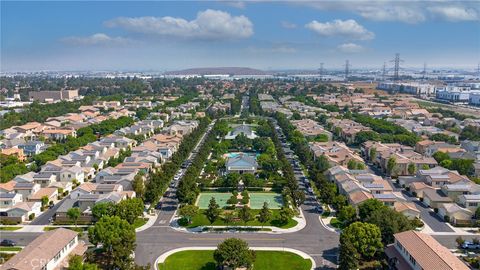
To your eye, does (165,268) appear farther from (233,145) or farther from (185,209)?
(233,145)

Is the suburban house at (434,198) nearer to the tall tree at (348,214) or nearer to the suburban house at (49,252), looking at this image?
the tall tree at (348,214)

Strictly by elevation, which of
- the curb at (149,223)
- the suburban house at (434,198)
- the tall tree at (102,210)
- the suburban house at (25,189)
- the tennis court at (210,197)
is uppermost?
the tall tree at (102,210)

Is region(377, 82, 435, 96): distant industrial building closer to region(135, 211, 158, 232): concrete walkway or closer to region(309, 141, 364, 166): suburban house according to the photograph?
region(309, 141, 364, 166): suburban house

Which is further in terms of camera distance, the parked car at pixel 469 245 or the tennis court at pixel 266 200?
the tennis court at pixel 266 200

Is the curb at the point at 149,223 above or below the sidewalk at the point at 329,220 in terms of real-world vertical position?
below

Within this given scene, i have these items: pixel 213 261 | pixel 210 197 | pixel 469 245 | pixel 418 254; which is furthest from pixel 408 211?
pixel 210 197

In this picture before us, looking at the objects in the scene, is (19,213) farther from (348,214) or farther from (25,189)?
(348,214)

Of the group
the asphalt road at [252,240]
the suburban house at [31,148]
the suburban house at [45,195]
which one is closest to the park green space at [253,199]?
the asphalt road at [252,240]

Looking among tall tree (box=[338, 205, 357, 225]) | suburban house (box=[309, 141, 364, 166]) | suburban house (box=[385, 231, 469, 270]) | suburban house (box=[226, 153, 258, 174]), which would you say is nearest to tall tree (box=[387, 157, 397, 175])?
suburban house (box=[309, 141, 364, 166])
